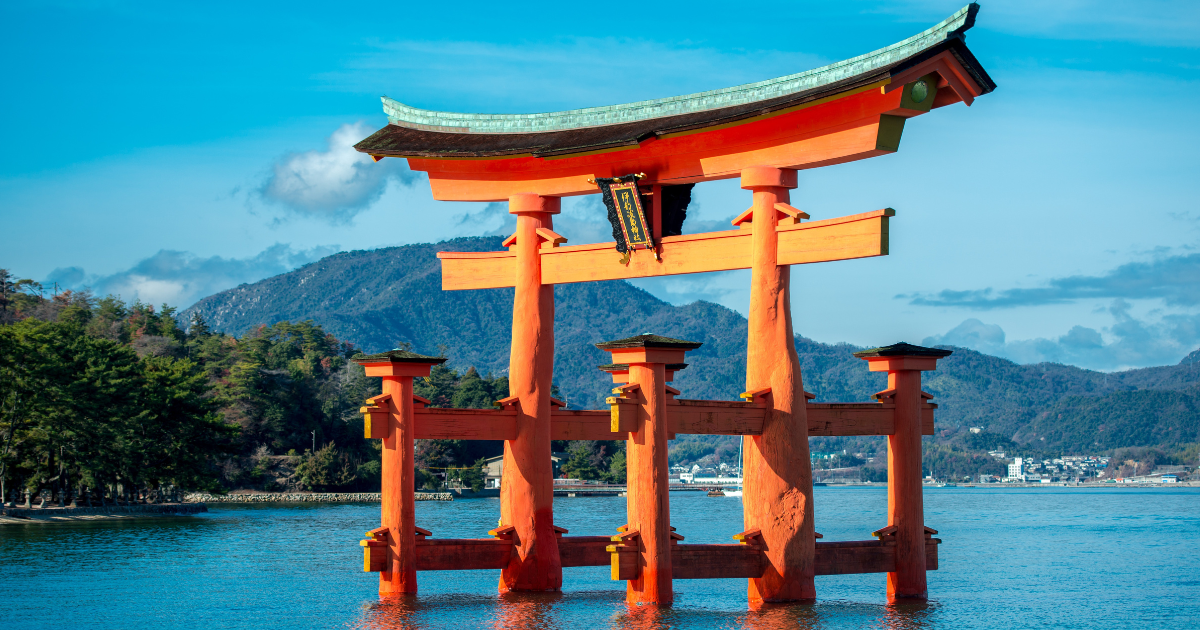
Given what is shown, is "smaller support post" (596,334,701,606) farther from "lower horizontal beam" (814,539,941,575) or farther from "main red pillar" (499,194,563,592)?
"lower horizontal beam" (814,539,941,575)

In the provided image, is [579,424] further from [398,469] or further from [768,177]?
[768,177]

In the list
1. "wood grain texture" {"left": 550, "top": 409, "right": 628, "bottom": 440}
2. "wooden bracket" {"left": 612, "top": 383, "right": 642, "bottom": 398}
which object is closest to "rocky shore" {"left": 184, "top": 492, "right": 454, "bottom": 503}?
"wood grain texture" {"left": 550, "top": 409, "right": 628, "bottom": 440}

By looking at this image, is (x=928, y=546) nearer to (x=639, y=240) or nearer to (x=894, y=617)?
(x=894, y=617)

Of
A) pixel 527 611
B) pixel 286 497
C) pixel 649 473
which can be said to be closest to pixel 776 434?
pixel 649 473

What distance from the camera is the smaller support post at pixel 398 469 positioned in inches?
653

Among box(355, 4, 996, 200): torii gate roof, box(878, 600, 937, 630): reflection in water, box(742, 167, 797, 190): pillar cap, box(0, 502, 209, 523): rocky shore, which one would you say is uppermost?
box(355, 4, 996, 200): torii gate roof

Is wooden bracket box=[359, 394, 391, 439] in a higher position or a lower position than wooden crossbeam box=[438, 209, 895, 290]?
lower

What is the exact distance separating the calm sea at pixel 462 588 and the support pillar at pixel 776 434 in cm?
50

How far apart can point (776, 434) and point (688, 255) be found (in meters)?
2.73

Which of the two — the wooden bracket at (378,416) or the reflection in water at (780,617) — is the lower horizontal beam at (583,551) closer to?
the reflection in water at (780,617)

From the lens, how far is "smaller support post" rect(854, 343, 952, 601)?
661 inches

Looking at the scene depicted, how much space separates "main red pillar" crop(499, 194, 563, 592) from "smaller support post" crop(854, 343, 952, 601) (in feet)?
15.2

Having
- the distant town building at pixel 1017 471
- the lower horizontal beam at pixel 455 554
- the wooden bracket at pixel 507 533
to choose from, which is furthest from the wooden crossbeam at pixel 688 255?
the distant town building at pixel 1017 471

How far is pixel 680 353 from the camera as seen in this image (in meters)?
16.1
